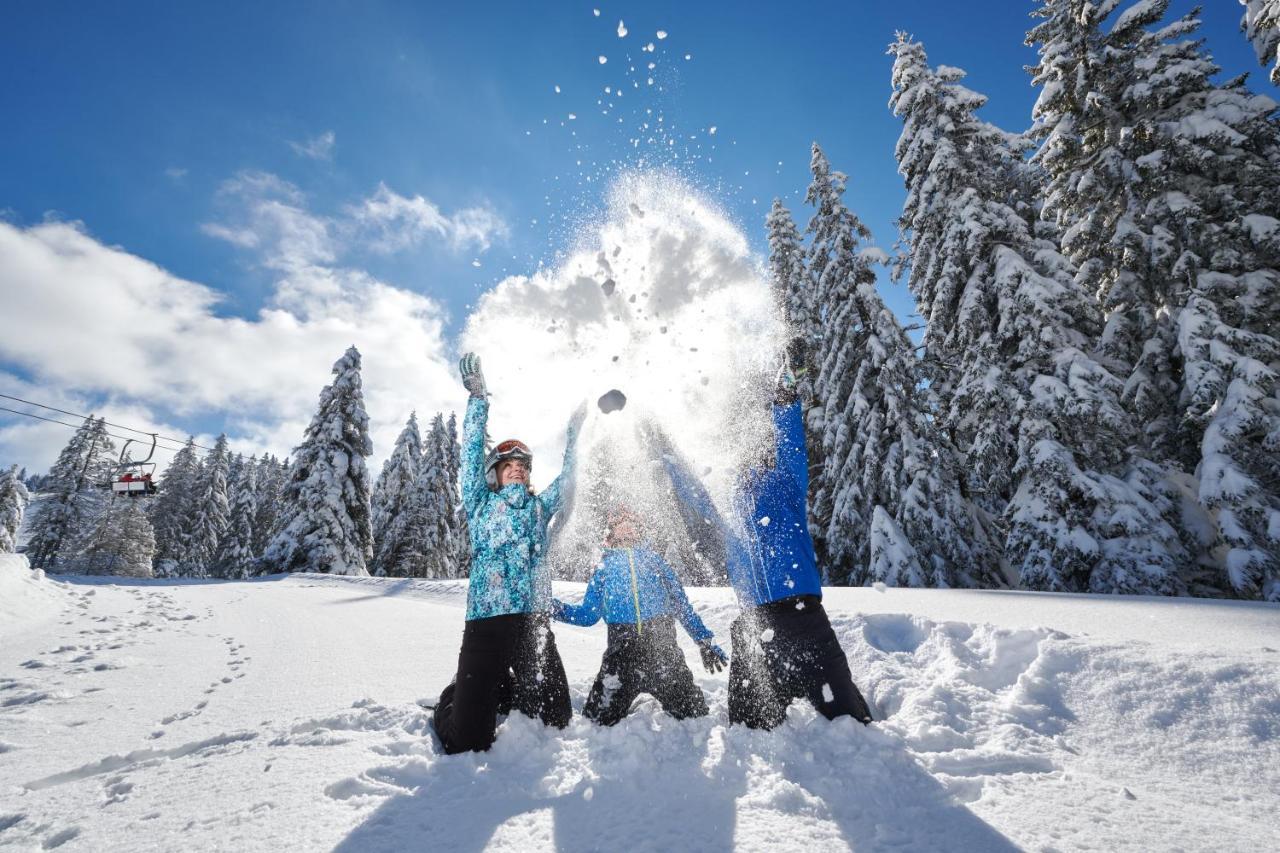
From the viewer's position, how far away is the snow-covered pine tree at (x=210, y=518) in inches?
1666

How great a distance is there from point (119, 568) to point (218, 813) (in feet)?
152

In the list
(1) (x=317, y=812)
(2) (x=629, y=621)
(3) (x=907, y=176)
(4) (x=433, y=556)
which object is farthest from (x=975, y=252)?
(4) (x=433, y=556)

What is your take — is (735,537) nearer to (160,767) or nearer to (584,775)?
(584,775)

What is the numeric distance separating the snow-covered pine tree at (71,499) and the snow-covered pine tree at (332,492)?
2065 cm

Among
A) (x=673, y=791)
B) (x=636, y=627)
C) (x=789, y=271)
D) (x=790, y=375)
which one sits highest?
(x=789, y=271)

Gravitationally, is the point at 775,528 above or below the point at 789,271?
A: below

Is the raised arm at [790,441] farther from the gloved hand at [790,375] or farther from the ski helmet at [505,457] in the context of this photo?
the ski helmet at [505,457]

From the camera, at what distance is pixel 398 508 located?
108 ft

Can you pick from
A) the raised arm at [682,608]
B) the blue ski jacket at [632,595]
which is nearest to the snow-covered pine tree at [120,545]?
the blue ski jacket at [632,595]

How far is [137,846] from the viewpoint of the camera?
6.81ft

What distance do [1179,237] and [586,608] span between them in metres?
14.7

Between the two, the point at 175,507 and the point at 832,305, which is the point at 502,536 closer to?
the point at 832,305

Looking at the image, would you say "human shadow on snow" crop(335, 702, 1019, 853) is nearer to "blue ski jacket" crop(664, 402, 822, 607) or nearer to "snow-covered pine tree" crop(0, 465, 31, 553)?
"blue ski jacket" crop(664, 402, 822, 607)

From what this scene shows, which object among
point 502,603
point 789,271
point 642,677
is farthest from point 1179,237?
point 502,603
